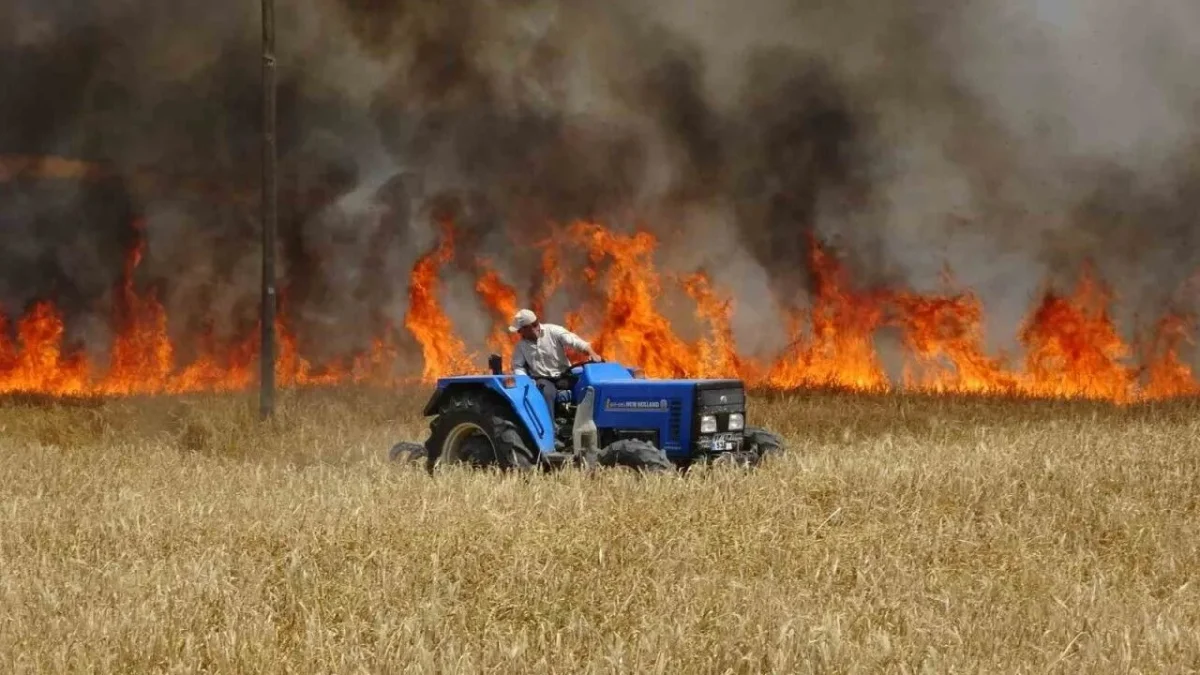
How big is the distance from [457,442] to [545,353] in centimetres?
116

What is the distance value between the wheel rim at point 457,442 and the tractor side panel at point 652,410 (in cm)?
109

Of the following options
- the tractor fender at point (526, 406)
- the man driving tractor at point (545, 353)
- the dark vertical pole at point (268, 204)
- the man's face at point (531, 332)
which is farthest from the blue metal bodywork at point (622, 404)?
the dark vertical pole at point (268, 204)

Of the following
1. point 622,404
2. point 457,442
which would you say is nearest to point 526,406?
point 622,404

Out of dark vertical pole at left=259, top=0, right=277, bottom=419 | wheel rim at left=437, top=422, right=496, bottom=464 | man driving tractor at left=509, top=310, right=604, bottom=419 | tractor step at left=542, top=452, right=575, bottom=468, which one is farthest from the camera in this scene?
dark vertical pole at left=259, top=0, right=277, bottom=419

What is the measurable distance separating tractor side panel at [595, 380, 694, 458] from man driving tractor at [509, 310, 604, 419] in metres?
0.40

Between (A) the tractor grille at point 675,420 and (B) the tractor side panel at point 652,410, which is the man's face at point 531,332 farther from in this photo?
(A) the tractor grille at point 675,420

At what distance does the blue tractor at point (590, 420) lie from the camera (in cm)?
1077

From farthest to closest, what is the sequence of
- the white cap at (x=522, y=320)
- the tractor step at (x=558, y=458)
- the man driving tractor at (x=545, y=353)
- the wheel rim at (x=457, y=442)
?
the wheel rim at (x=457, y=442) < the man driving tractor at (x=545, y=353) < the white cap at (x=522, y=320) < the tractor step at (x=558, y=458)

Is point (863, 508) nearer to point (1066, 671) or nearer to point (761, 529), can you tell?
point (761, 529)

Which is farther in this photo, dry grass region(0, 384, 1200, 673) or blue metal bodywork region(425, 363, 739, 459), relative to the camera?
blue metal bodywork region(425, 363, 739, 459)

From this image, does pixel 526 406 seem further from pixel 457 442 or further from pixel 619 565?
pixel 619 565

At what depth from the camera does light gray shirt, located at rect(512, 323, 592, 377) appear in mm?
11133

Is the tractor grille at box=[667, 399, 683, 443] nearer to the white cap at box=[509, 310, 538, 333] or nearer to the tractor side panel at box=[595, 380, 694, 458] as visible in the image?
the tractor side panel at box=[595, 380, 694, 458]

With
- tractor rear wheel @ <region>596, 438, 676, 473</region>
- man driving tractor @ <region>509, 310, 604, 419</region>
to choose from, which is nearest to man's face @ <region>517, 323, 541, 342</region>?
man driving tractor @ <region>509, 310, 604, 419</region>
